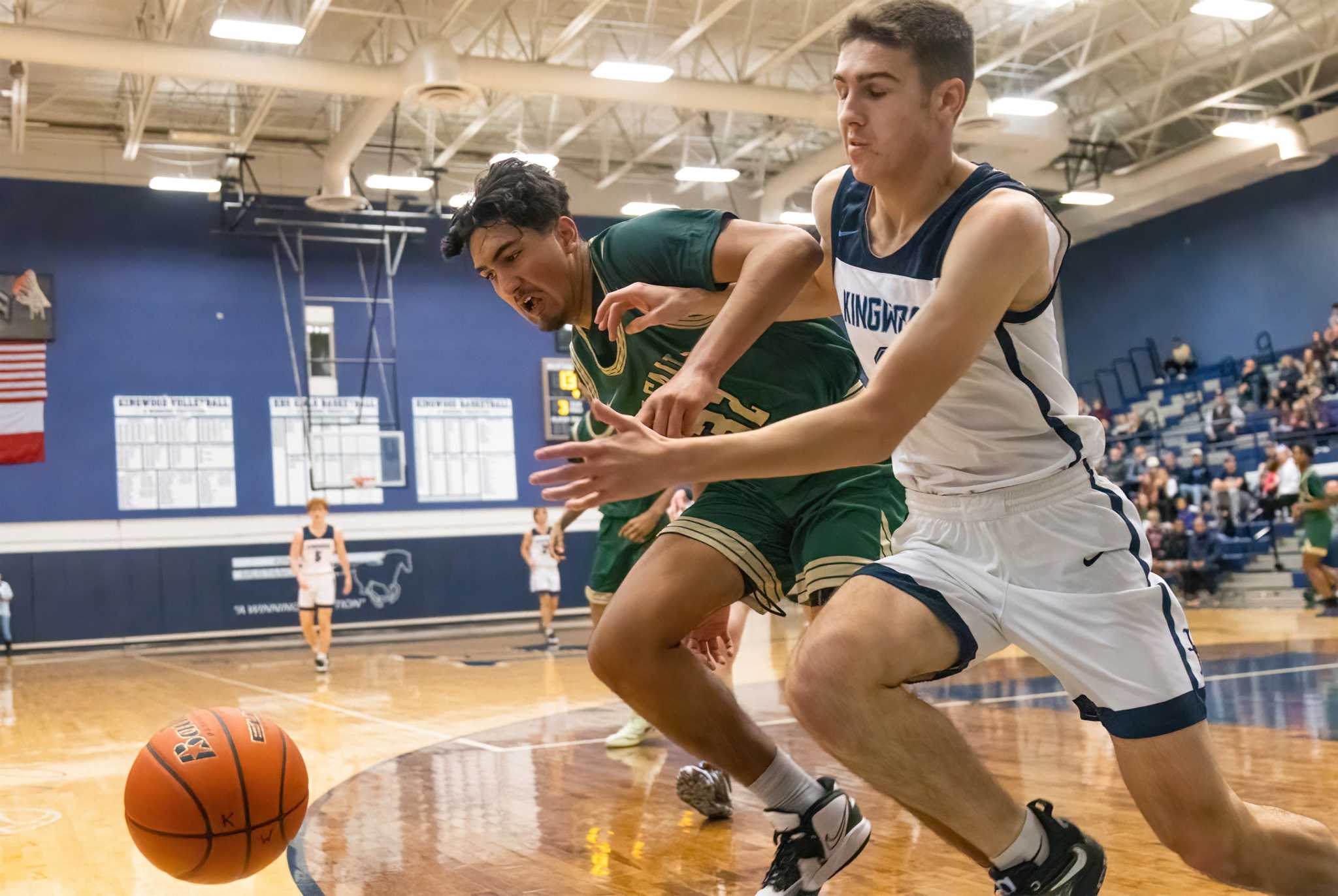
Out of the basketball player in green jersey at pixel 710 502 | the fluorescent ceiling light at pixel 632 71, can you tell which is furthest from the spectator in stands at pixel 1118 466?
the basketball player in green jersey at pixel 710 502

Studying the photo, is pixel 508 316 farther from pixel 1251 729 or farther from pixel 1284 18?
pixel 1251 729

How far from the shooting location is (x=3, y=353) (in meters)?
17.8

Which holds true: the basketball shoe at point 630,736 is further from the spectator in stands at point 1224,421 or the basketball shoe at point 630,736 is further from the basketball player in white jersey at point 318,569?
the spectator in stands at point 1224,421

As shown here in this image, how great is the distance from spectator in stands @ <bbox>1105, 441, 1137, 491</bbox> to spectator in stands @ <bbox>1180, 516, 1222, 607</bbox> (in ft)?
7.42

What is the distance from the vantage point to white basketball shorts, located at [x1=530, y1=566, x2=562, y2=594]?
52.7 ft

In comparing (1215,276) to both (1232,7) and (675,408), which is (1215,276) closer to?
(1232,7)

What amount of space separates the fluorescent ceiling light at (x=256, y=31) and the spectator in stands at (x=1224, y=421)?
13.7 m

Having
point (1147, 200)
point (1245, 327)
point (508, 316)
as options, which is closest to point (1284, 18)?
point (1147, 200)

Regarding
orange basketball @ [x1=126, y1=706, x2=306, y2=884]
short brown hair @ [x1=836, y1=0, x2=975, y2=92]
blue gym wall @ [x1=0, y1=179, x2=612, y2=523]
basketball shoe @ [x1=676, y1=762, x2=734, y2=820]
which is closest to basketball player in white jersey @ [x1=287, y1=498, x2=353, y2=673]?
blue gym wall @ [x1=0, y1=179, x2=612, y2=523]

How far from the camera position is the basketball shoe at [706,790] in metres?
4.59

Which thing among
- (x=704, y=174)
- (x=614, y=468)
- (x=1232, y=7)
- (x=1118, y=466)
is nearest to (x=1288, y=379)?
(x=1118, y=466)

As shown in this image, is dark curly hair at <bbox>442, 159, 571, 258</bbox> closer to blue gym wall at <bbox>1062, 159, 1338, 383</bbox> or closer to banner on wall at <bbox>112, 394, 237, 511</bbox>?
banner on wall at <bbox>112, 394, 237, 511</bbox>

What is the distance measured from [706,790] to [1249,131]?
54.8 feet

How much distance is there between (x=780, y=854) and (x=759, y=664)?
314 inches
